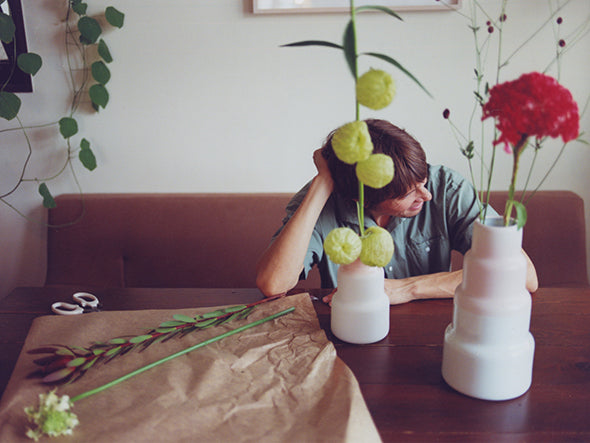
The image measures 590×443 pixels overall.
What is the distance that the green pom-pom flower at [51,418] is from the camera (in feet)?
2.25

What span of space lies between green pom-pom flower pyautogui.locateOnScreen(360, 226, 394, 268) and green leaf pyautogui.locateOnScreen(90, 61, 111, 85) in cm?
159

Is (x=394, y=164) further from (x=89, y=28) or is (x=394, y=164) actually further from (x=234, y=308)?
(x=89, y=28)

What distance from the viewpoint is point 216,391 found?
0.80m

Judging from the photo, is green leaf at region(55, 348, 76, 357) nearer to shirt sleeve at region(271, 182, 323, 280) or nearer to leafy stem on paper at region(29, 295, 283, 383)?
leafy stem on paper at region(29, 295, 283, 383)

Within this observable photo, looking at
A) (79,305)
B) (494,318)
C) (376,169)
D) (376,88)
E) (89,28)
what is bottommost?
(79,305)

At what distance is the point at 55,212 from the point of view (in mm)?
2109

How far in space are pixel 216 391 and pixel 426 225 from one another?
3.10 ft

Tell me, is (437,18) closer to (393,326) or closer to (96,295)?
(393,326)

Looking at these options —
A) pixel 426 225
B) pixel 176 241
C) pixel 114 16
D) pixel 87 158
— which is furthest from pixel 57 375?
pixel 114 16

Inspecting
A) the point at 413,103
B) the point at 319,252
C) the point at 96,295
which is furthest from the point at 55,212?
the point at 413,103

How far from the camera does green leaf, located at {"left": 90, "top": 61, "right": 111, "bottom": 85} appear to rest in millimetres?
2037

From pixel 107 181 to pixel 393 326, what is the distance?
5.14 ft

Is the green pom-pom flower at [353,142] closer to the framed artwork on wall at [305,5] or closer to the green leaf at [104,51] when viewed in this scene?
the framed artwork on wall at [305,5]

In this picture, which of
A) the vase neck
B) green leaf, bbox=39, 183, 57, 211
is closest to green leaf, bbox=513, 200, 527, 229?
the vase neck
